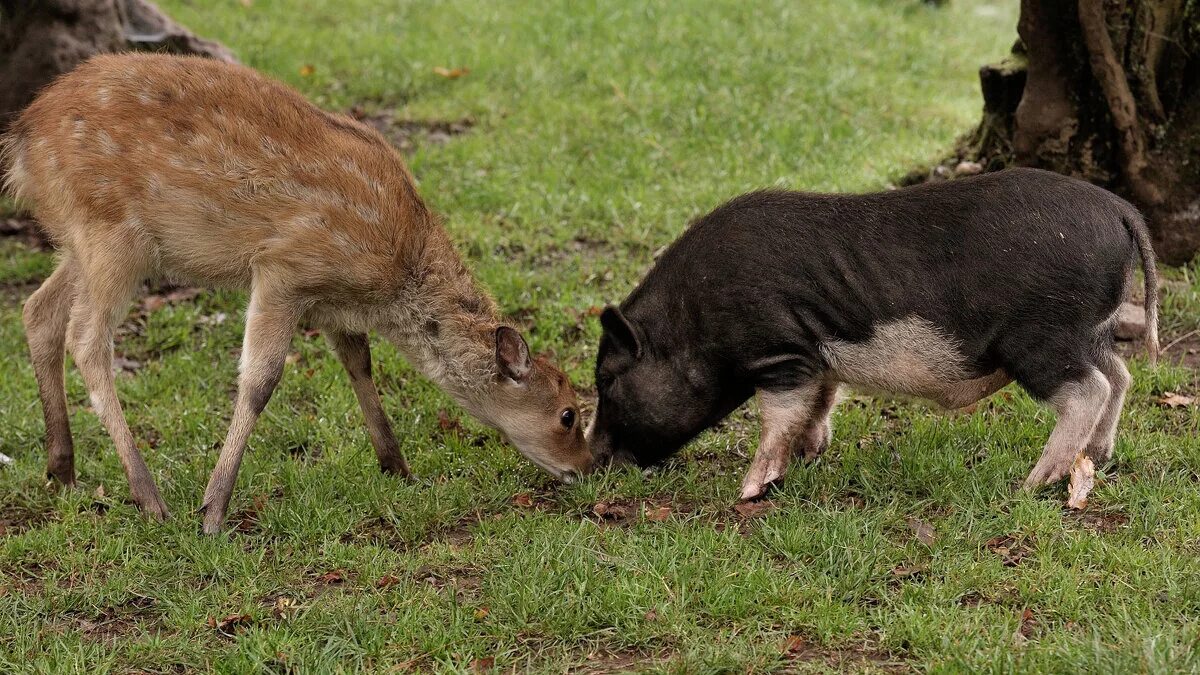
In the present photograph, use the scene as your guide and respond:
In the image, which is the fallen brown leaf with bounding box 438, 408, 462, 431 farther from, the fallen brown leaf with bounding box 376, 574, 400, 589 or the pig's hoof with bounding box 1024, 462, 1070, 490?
the pig's hoof with bounding box 1024, 462, 1070, 490

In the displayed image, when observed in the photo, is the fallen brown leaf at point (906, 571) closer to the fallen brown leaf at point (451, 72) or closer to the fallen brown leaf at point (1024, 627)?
the fallen brown leaf at point (1024, 627)

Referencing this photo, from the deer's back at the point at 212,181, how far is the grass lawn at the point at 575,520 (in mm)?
1147

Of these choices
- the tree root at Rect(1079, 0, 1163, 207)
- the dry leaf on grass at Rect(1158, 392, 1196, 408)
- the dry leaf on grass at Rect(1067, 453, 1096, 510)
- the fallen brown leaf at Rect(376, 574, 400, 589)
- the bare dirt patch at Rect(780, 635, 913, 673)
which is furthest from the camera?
the tree root at Rect(1079, 0, 1163, 207)

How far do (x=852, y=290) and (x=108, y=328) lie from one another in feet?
11.3

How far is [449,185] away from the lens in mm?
9523

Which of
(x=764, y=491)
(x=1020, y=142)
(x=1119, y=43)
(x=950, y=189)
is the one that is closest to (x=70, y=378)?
(x=764, y=491)

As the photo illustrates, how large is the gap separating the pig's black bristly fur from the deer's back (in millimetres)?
1301

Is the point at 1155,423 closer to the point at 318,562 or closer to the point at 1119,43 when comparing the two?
the point at 1119,43

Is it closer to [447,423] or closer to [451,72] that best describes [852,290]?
[447,423]

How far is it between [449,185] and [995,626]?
6.00 metres

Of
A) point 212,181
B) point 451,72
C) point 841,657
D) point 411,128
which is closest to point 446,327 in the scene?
point 212,181

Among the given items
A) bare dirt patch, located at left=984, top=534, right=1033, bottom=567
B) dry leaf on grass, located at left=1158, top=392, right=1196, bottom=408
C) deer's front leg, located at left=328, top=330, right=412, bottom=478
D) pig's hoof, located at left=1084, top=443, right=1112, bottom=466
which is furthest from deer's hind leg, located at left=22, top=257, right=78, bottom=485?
dry leaf on grass, located at left=1158, top=392, right=1196, bottom=408

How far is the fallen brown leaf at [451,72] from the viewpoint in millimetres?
11570

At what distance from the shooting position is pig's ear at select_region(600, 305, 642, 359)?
19.6 feet
